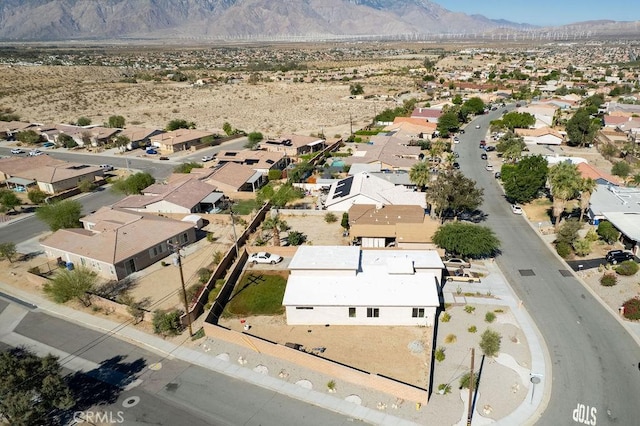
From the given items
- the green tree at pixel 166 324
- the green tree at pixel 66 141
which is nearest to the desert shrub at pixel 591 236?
the green tree at pixel 166 324

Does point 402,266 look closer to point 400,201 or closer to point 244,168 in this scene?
point 400,201

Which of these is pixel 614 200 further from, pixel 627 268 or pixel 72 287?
pixel 72 287

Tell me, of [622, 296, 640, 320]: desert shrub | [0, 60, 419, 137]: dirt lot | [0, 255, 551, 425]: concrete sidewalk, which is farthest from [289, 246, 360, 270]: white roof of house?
[0, 60, 419, 137]: dirt lot

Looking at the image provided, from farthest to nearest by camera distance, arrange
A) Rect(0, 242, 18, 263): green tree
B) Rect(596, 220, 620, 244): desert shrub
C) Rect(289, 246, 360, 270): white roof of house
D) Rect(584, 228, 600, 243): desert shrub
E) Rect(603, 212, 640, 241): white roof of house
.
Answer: Rect(0, 242, 18, 263): green tree
Rect(596, 220, 620, 244): desert shrub
Rect(584, 228, 600, 243): desert shrub
Rect(603, 212, 640, 241): white roof of house
Rect(289, 246, 360, 270): white roof of house

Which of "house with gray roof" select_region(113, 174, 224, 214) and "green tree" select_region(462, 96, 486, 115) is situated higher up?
"green tree" select_region(462, 96, 486, 115)

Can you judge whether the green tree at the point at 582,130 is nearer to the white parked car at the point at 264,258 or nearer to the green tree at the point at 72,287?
the white parked car at the point at 264,258

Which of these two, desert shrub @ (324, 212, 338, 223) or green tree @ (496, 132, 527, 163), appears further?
green tree @ (496, 132, 527, 163)

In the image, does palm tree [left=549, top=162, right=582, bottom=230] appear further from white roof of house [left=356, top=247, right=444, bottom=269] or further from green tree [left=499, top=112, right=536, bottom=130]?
green tree [left=499, top=112, right=536, bottom=130]
